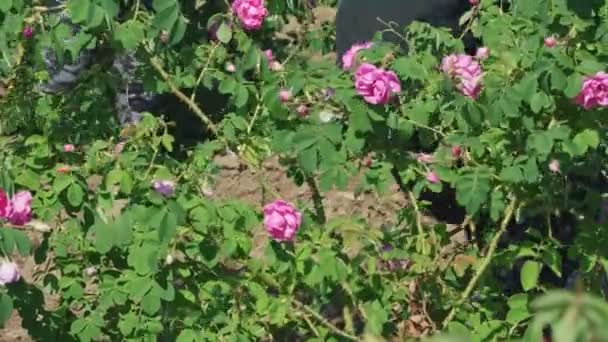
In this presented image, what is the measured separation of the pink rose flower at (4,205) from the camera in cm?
252

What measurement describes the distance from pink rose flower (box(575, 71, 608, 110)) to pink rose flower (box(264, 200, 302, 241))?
0.67 m

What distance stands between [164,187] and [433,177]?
683 mm

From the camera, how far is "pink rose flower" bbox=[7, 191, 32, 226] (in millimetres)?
2570

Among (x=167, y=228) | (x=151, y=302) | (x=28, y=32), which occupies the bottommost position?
(x=151, y=302)

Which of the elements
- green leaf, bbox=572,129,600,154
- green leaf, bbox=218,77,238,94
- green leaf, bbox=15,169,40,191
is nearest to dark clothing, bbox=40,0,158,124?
green leaf, bbox=218,77,238,94

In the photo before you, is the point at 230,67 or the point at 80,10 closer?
the point at 80,10

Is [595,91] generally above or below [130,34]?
above

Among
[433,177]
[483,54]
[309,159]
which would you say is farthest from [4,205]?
[483,54]

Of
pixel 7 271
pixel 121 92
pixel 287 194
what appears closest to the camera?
pixel 7 271

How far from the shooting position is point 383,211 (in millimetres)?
4844

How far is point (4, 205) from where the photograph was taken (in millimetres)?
2529

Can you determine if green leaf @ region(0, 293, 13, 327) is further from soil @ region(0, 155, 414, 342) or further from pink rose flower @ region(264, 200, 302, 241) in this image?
soil @ region(0, 155, 414, 342)

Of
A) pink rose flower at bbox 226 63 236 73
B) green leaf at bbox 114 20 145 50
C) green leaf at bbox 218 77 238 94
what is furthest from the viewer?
pink rose flower at bbox 226 63 236 73

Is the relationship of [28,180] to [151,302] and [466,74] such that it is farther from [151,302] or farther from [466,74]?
[466,74]
